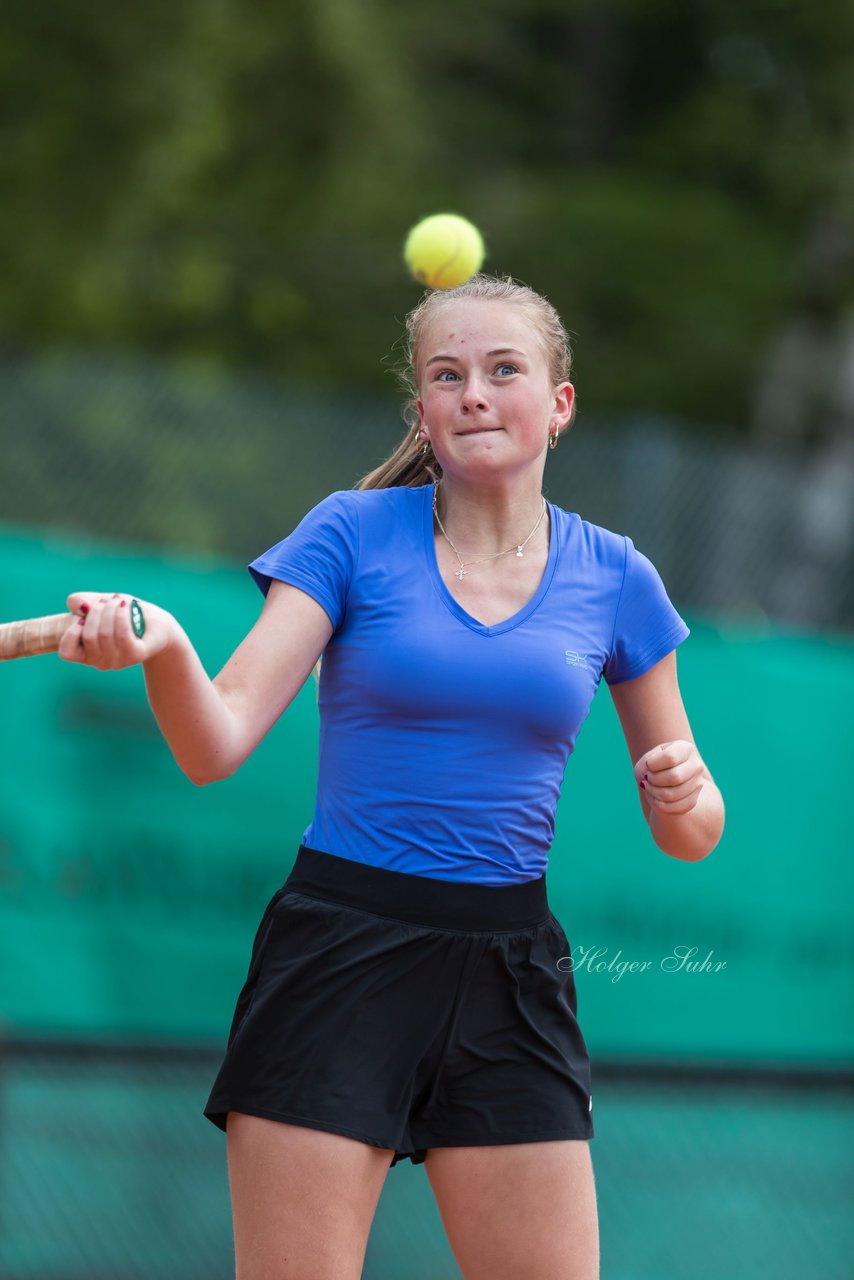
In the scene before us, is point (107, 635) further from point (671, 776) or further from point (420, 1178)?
point (420, 1178)

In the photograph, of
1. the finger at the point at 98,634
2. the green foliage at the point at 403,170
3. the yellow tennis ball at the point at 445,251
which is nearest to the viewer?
the finger at the point at 98,634

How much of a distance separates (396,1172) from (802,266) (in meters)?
7.20

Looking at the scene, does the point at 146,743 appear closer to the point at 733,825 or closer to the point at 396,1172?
the point at 396,1172

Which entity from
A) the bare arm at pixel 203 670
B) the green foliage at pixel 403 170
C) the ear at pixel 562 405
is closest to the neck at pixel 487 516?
the ear at pixel 562 405

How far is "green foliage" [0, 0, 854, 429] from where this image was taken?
784 cm

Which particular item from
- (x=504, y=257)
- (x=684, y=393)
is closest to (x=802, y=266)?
(x=684, y=393)

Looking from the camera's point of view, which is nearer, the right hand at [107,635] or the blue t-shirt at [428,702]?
the right hand at [107,635]

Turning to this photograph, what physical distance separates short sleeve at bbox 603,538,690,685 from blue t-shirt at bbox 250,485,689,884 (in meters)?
0.07

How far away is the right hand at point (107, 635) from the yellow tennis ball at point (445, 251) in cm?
104


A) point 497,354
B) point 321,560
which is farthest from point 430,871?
point 497,354

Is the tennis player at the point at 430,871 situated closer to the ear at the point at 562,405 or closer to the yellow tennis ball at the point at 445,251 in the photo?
the ear at the point at 562,405

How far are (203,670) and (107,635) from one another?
9.5 inches

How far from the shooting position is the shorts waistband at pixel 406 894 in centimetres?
237

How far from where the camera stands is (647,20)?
38.9 ft
